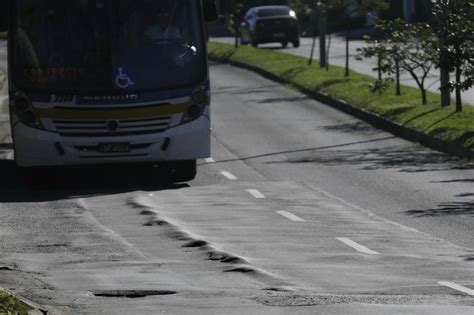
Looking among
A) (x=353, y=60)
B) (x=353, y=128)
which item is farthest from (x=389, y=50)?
(x=353, y=60)

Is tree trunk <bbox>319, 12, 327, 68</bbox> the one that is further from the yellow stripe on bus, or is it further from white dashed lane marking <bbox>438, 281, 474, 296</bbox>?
white dashed lane marking <bbox>438, 281, 474, 296</bbox>

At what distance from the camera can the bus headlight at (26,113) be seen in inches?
779

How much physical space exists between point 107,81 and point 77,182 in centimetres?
174

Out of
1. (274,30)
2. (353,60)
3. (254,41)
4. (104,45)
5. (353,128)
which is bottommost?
(254,41)

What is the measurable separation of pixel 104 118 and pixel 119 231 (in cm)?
459

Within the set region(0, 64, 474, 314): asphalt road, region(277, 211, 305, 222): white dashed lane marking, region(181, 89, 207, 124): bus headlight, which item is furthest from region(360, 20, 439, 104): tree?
region(277, 211, 305, 222): white dashed lane marking

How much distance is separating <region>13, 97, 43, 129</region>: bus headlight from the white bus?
13 mm

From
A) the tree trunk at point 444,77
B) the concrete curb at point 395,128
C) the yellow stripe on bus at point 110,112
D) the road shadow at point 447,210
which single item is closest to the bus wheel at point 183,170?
the yellow stripe on bus at point 110,112

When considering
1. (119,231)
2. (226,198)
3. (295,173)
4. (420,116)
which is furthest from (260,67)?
(119,231)

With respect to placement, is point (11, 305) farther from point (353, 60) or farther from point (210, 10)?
point (353, 60)

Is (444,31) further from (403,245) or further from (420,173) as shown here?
(403,245)

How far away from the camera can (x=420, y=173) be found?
2109 cm

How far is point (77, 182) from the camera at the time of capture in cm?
2112

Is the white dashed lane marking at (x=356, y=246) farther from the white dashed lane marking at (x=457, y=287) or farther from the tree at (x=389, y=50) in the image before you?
the tree at (x=389, y=50)
